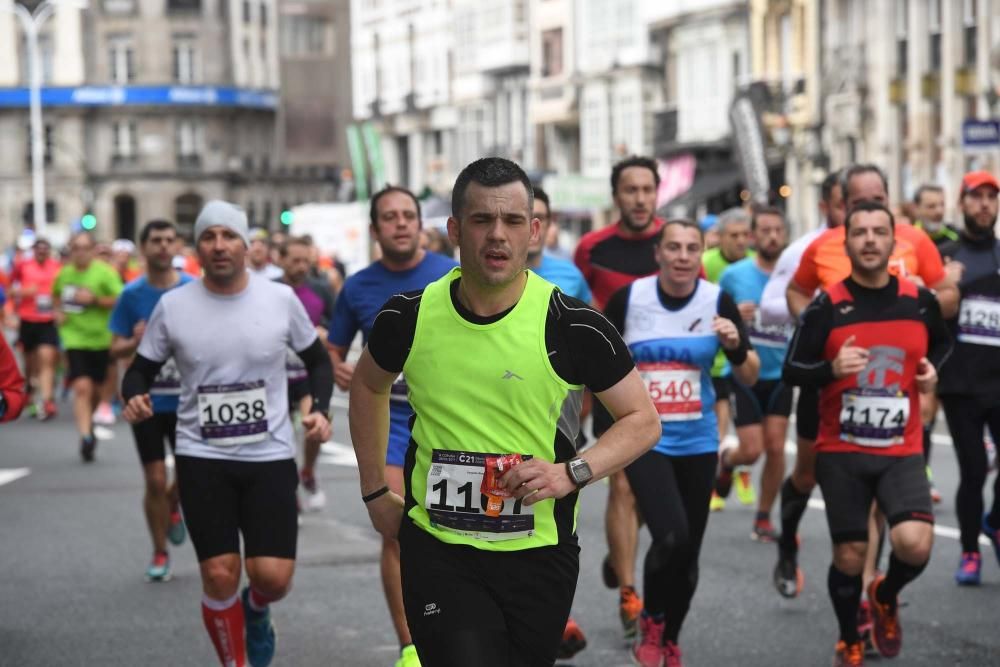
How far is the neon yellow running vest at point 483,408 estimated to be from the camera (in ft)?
17.3

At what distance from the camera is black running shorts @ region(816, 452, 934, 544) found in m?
7.79

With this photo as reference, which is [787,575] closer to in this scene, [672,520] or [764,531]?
[672,520]

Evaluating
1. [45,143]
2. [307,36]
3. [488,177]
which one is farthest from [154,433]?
[307,36]

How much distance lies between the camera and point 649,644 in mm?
8023

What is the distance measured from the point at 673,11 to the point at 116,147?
46991mm

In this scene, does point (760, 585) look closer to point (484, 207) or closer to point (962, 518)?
point (962, 518)

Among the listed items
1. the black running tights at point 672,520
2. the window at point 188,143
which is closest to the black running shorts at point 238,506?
the black running tights at point 672,520

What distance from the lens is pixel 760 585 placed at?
404 inches

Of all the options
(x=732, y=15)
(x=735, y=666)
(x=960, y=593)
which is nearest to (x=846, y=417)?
(x=735, y=666)

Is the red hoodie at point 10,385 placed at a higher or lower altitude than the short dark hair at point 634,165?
lower

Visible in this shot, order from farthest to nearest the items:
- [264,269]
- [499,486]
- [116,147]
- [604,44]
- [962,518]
A: [116,147] < [604,44] < [264,269] < [962,518] < [499,486]

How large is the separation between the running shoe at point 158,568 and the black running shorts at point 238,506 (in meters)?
3.10

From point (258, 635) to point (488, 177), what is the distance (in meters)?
3.28

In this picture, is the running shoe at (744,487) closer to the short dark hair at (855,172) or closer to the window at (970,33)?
the short dark hair at (855,172)
